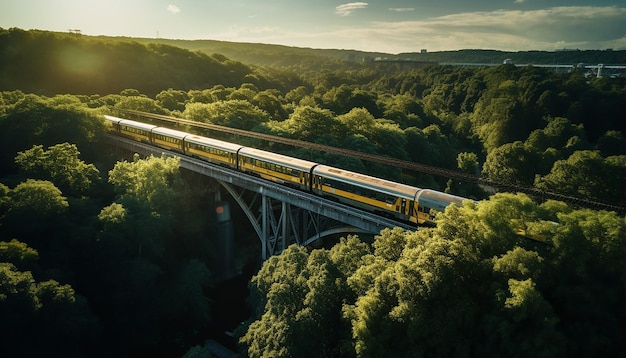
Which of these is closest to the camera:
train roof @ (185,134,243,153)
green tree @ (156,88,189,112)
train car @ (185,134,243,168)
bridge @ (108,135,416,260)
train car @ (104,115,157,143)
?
bridge @ (108,135,416,260)

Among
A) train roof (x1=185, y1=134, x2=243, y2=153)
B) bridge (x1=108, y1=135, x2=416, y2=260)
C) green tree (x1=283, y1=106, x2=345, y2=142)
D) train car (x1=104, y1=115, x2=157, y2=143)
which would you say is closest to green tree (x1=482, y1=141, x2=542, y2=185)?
green tree (x1=283, y1=106, x2=345, y2=142)

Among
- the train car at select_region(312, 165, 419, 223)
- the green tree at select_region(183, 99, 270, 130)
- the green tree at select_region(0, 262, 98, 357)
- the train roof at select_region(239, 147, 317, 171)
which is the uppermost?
the green tree at select_region(183, 99, 270, 130)

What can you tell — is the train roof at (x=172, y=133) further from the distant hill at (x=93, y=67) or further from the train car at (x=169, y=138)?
the distant hill at (x=93, y=67)

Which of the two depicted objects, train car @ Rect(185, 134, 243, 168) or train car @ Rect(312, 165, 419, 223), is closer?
train car @ Rect(312, 165, 419, 223)

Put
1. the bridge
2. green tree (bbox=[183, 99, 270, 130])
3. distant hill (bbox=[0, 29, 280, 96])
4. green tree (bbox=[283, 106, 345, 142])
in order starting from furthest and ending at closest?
1. distant hill (bbox=[0, 29, 280, 96])
2. green tree (bbox=[183, 99, 270, 130])
3. green tree (bbox=[283, 106, 345, 142])
4. the bridge

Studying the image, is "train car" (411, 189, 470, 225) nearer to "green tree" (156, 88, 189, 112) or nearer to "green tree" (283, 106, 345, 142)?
"green tree" (283, 106, 345, 142)

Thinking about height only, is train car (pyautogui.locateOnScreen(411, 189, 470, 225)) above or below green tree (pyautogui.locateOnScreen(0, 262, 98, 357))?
above

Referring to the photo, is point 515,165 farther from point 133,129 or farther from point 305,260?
point 133,129
